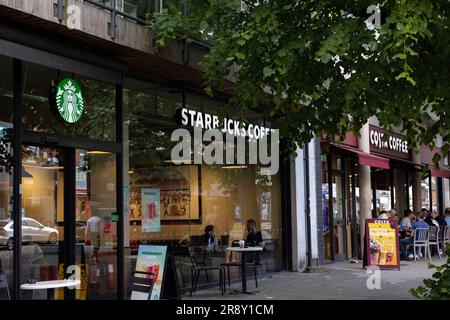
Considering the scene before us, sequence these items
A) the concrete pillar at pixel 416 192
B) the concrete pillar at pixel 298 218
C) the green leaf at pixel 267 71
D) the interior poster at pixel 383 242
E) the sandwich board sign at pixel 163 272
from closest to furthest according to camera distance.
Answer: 1. the green leaf at pixel 267 71
2. the sandwich board sign at pixel 163 272
3. the interior poster at pixel 383 242
4. the concrete pillar at pixel 298 218
5. the concrete pillar at pixel 416 192

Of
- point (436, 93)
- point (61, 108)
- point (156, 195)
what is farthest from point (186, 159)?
point (436, 93)

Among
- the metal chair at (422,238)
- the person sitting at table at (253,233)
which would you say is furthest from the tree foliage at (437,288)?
the metal chair at (422,238)

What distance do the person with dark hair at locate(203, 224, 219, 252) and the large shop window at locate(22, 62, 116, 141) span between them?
13.1 ft

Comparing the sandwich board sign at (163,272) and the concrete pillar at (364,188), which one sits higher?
the concrete pillar at (364,188)

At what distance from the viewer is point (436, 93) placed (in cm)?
774

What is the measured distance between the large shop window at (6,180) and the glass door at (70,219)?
0.87 feet

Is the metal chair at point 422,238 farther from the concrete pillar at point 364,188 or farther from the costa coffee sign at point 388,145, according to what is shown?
the costa coffee sign at point 388,145

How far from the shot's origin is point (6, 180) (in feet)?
28.8

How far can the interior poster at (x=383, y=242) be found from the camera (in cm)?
1652

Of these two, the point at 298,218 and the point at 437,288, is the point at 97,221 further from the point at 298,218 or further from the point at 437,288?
the point at 298,218

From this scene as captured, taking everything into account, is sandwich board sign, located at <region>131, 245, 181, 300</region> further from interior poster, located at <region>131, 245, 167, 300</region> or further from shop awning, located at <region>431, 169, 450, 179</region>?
shop awning, located at <region>431, 169, 450, 179</region>

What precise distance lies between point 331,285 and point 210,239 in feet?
8.85

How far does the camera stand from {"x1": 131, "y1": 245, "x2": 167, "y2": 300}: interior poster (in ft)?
30.9
